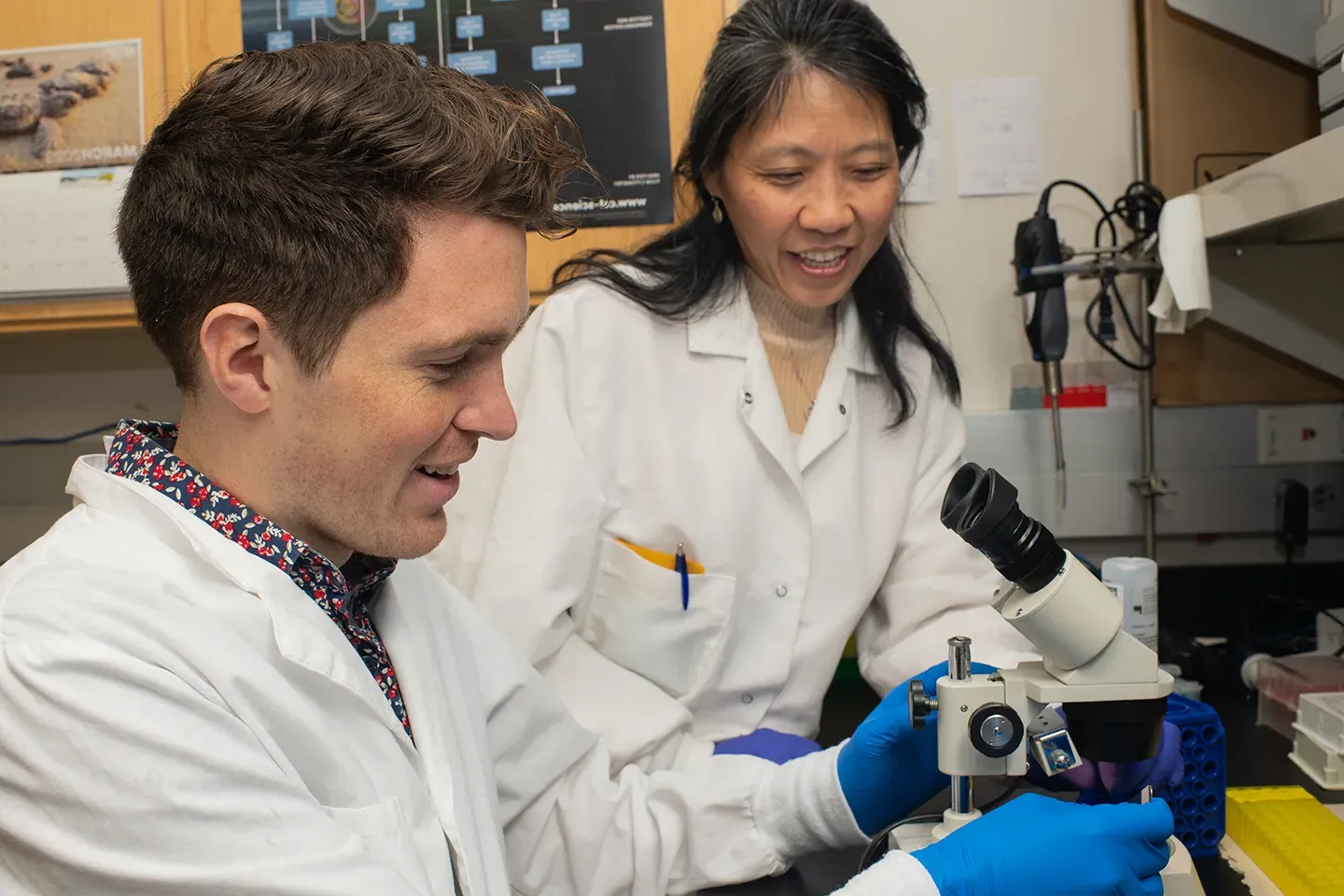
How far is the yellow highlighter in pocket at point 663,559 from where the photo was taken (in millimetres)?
1432

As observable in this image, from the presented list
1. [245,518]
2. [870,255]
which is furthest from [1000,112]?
[245,518]

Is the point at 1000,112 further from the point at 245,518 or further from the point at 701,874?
the point at 245,518

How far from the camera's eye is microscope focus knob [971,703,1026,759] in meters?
0.90

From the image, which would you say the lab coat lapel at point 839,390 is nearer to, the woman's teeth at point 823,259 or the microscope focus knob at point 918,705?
the woman's teeth at point 823,259

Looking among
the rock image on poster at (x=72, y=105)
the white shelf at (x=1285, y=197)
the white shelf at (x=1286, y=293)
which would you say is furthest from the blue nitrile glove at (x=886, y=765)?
the rock image on poster at (x=72, y=105)

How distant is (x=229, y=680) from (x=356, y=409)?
20cm

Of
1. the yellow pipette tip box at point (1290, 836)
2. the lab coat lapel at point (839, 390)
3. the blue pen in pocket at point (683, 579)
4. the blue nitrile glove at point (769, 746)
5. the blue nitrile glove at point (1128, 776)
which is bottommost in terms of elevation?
the yellow pipette tip box at point (1290, 836)

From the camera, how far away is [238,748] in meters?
0.70

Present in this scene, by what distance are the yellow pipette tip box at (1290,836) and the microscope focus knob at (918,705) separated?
40cm

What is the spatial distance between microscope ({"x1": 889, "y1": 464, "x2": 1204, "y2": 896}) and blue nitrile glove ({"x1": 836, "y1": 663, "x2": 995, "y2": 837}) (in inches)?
6.0

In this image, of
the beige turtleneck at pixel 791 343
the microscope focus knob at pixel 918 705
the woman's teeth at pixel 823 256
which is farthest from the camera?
the beige turtleneck at pixel 791 343

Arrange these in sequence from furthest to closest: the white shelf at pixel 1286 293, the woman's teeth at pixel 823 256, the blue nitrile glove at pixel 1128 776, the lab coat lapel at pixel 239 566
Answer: the white shelf at pixel 1286 293
the woman's teeth at pixel 823 256
the blue nitrile glove at pixel 1128 776
the lab coat lapel at pixel 239 566

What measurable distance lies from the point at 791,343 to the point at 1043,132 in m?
0.80

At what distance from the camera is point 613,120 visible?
5.72ft
